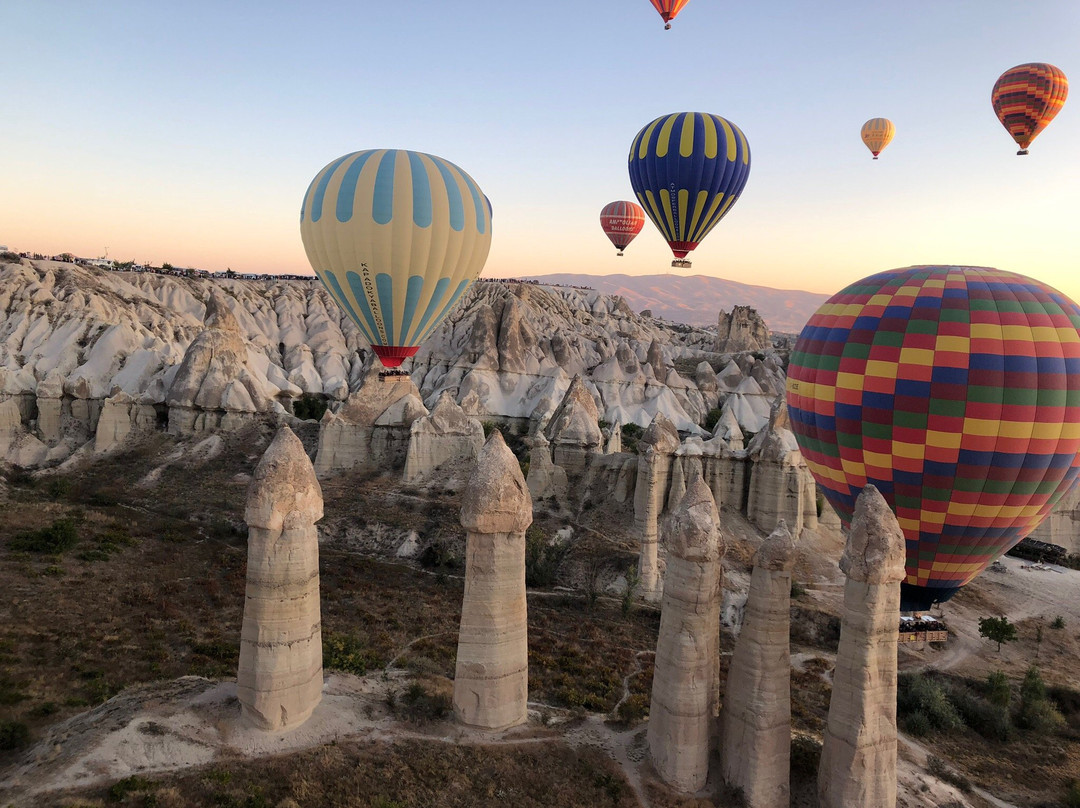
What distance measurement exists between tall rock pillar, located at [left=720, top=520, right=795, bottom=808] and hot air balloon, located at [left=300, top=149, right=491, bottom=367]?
18909mm

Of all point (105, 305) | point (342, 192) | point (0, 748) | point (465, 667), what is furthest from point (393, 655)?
point (105, 305)

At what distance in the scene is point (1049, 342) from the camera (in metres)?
14.7

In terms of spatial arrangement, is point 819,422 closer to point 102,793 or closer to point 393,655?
point 393,655

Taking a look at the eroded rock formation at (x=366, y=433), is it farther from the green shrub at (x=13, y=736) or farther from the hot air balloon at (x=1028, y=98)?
the hot air balloon at (x=1028, y=98)

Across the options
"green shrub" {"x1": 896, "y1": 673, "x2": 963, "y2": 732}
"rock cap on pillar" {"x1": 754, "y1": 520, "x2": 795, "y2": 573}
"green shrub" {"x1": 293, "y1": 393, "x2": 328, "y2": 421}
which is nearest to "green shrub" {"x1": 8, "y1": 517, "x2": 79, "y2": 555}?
"green shrub" {"x1": 293, "y1": 393, "x2": 328, "y2": 421}

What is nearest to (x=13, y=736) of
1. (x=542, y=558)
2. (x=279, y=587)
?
(x=279, y=587)

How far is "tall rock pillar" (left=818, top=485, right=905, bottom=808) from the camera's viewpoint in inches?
388

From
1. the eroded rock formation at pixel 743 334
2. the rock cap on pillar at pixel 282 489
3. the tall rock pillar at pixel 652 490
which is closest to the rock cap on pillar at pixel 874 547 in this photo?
the rock cap on pillar at pixel 282 489

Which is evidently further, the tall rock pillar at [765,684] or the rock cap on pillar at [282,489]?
the rock cap on pillar at [282,489]

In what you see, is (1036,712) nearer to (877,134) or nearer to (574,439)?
(574,439)

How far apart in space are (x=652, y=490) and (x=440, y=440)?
37.2 feet

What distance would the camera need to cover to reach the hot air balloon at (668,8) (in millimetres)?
32969

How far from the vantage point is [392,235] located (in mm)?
24875

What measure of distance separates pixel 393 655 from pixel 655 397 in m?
46.0
